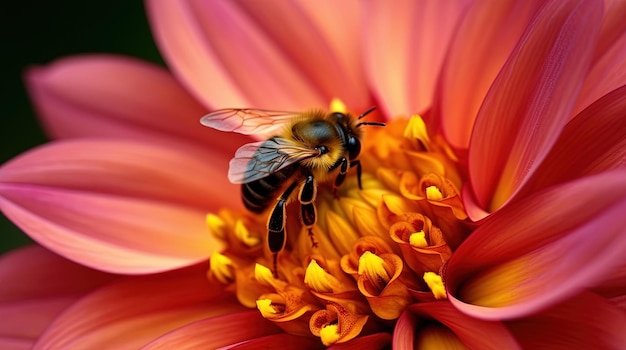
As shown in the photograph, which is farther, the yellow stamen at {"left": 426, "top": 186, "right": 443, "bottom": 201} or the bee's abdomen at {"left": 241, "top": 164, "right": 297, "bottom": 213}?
the bee's abdomen at {"left": 241, "top": 164, "right": 297, "bottom": 213}

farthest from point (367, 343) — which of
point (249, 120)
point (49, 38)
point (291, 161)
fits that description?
point (49, 38)

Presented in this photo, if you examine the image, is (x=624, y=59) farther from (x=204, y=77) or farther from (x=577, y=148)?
(x=204, y=77)

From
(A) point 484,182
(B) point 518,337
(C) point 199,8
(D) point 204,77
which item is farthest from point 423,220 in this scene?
(C) point 199,8

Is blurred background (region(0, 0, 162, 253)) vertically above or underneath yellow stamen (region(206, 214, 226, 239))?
above

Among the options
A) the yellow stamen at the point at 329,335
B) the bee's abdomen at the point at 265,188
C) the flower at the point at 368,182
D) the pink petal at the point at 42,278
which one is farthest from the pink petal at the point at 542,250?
the pink petal at the point at 42,278

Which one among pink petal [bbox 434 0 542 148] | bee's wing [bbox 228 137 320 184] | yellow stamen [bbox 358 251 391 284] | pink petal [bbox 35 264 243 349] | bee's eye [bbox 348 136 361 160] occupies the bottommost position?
pink petal [bbox 35 264 243 349]

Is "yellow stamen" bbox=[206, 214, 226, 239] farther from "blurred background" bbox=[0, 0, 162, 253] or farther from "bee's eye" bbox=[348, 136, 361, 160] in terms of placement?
"blurred background" bbox=[0, 0, 162, 253]

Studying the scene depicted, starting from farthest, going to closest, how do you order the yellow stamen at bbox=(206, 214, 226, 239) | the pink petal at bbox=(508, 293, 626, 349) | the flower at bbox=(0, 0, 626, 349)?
1. the yellow stamen at bbox=(206, 214, 226, 239)
2. the flower at bbox=(0, 0, 626, 349)
3. the pink petal at bbox=(508, 293, 626, 349)

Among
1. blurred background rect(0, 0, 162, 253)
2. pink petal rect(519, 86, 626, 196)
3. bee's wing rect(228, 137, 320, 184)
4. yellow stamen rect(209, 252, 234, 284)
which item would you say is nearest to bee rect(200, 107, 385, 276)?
bee's wing rect(228, 137, 320, 184)

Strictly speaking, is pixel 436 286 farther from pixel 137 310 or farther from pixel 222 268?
pixel 137 310
